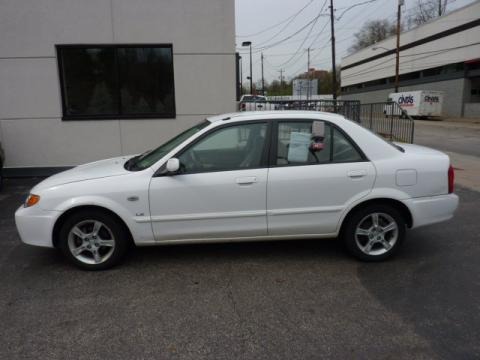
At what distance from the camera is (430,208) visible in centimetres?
407

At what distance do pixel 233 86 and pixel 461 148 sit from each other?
10.4 meters

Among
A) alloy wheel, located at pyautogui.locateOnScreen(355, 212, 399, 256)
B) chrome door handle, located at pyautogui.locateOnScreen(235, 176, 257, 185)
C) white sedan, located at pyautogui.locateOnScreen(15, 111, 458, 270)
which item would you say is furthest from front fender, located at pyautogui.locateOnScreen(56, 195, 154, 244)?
alloy wheel, located at pyautogui.locateOnScreen(355, 212, 399, 256)

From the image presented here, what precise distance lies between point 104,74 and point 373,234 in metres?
6.92

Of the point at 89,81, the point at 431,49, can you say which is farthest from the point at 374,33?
the point at 89,81

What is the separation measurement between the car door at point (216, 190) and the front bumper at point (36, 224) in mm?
1016

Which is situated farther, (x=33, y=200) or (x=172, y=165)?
(x=33, y=200)

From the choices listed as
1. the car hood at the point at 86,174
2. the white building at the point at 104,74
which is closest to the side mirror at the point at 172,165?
the car hood at the point at 86,174

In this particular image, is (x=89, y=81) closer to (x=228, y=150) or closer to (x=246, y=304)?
(x=228, y=150)

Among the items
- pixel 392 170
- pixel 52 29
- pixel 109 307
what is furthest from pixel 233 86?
pixel 109 307

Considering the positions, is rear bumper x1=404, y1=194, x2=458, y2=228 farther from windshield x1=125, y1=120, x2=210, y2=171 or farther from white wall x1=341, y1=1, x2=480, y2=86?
white wall x1=341, y1=1, x2=480, y2=86

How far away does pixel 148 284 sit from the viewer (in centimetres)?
372

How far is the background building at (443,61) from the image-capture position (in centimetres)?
3353

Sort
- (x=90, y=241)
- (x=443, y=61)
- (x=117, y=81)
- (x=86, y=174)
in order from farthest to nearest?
(x=443, y=61) → (x=117, y=81) → (x=86, y=174) → (x=90, y=241)

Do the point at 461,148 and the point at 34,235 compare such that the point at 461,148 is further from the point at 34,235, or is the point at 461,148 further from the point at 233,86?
the point at 34,235
